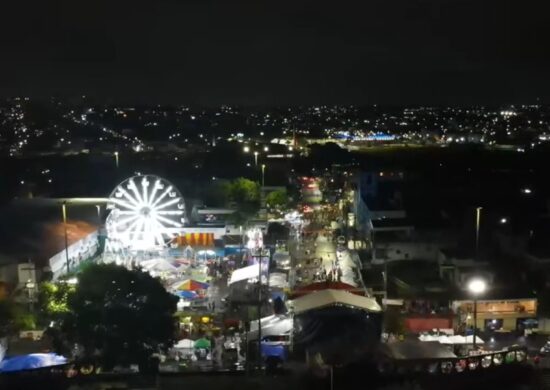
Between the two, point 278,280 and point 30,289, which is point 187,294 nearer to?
point 278,280

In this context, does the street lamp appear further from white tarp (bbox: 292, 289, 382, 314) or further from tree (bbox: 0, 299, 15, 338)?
white tarp (bbox: 292, 289, 382, 314)

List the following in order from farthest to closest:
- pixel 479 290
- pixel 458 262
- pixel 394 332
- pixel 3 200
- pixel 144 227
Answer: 1. pixel 3 200
2. pixel 144 227
3. pixel 458 262
4. pixel 479 290
5. pixel 394 332

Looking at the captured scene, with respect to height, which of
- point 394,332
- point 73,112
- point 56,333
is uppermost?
point 73,112

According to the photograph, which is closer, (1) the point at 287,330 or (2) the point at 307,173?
(1) the point at 287,330

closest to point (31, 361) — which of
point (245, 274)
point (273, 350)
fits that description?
point (273, 350)

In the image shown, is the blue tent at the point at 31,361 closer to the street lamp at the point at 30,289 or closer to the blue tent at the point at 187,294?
the street lamp at the point at 30,289

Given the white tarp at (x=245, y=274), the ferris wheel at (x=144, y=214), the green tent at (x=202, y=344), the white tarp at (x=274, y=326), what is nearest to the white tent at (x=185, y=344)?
the green tent at (x=202, y=344)

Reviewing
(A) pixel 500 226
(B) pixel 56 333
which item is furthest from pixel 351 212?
(B) pixel 56 333

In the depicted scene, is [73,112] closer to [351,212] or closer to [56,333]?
[351,212]

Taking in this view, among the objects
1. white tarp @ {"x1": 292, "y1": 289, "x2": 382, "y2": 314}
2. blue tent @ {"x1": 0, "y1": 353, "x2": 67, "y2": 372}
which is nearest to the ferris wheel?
blue tent @ {"x1": 0, "y1": 353, "x2": 67, "y2": 372}
